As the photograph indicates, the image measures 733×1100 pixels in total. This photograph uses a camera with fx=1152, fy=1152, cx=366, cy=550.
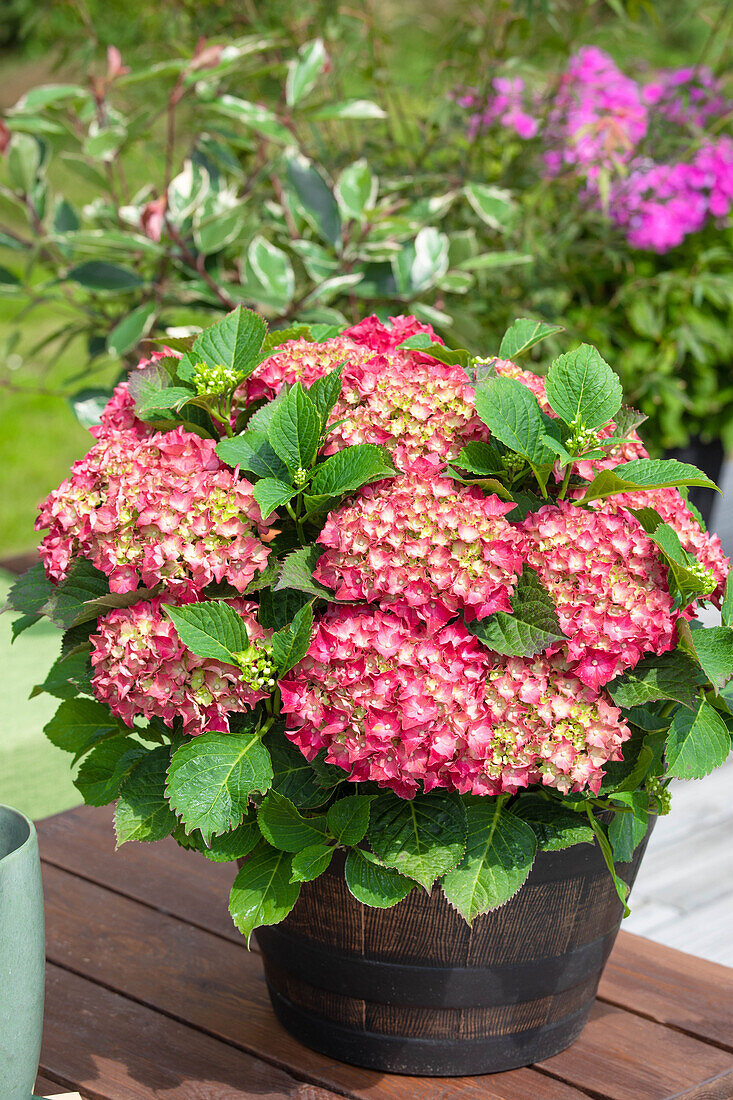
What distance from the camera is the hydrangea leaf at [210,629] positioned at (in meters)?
0.70

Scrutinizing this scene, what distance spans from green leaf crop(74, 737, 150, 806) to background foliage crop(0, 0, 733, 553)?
98 centimetres

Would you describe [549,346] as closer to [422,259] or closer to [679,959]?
[422,259]

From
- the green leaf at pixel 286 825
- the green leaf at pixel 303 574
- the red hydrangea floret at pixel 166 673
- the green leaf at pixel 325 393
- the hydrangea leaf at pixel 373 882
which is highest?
the green leaf at pixel 325 393

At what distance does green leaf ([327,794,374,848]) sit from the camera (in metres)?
0.72

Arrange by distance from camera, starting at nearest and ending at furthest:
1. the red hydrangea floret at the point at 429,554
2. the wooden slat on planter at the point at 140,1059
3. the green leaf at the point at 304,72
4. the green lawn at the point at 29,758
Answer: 1. the red hydrangea floret at the point at 429,554
2. the wooden slat on planter at the point at 140,1059
3. the green lawn at the point at 29,758
4. the green leaf at the point at 304,72

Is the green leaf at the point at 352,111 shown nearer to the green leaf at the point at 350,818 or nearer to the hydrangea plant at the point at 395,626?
the hydrangea plant at the point at 395,626

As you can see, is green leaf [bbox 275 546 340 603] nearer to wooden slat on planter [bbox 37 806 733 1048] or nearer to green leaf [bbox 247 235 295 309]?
wooden slat on planter [bbox 37 806 733 1048]

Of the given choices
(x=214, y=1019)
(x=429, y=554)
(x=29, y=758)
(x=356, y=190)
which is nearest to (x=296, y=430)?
(x=429, y=554)

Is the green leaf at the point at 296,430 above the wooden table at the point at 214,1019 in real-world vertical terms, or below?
above

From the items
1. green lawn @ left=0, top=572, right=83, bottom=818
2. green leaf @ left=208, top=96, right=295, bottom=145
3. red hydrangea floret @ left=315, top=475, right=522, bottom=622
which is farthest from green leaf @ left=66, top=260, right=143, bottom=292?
red hydrangea floret @ left=315, top=475, right=522, bottom=622

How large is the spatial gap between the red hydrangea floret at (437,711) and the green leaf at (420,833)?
2cm

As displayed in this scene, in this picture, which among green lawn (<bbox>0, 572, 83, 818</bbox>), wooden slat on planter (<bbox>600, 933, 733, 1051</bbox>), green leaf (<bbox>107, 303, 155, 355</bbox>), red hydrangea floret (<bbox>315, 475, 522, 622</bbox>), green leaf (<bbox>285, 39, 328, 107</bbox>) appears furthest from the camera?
green leaf (<bbox>285, 39, 328, 107</bbox>)

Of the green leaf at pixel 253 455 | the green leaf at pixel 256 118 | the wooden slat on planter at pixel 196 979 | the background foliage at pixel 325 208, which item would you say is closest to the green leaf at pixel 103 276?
the background foliage at pixel 325 208

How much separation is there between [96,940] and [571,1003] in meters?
0.42
